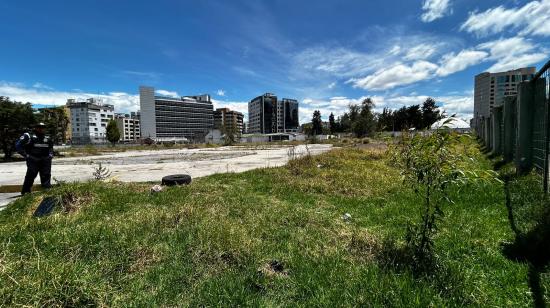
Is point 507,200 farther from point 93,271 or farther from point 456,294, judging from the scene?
point 93,271

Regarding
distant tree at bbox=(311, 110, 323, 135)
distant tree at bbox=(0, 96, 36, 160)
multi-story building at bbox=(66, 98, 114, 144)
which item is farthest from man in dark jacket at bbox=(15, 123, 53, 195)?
multi-story building at bbox=(66, 98, 114, 144)

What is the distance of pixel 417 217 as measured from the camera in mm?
4113

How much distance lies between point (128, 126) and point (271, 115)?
3031 inches

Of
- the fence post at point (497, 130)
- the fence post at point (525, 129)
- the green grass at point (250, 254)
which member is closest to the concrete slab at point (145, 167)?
the green grass at point (250, 254)

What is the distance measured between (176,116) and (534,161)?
135662 millimetres

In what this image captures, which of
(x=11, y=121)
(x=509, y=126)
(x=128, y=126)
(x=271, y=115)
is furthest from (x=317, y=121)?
(x=128, y=126)

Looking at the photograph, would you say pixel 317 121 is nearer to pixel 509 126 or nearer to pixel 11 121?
pixel 11 121

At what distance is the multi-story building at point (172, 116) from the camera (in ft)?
396

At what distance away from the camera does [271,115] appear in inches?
5955

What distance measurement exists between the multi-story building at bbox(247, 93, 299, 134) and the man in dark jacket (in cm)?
14130

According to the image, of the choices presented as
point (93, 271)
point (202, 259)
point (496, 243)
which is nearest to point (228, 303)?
point (202, 259)

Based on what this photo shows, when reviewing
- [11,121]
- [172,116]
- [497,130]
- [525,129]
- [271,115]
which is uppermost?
[271,115]

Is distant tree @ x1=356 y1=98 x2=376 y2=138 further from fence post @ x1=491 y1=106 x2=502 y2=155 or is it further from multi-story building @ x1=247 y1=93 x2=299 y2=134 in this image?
multi-story building @ x1=247 y1=93 x2=299 y2=134

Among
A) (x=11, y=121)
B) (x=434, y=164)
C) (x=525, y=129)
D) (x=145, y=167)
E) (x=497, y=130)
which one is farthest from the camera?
(x=11, y=121)
